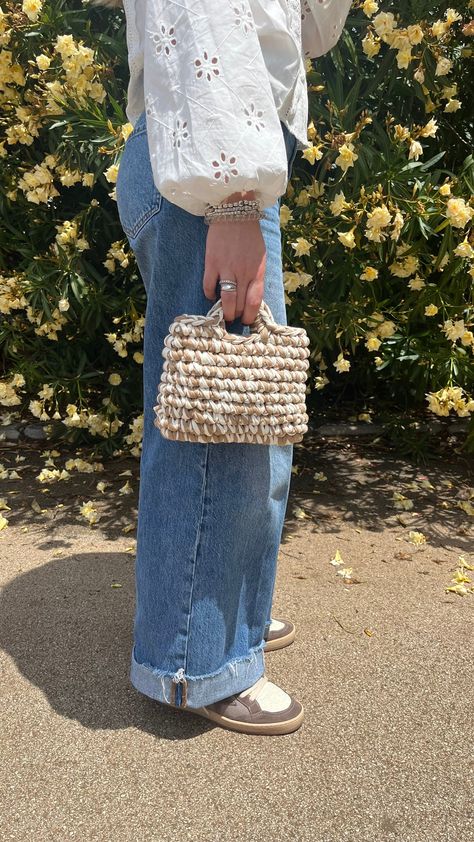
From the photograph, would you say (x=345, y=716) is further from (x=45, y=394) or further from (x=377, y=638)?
(x=45, y=394)

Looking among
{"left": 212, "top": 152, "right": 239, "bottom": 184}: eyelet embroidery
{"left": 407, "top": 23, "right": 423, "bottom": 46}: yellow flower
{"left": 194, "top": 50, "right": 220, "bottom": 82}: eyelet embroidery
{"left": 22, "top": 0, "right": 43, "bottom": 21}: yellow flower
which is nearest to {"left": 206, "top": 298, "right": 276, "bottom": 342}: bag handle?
{"left": 212, "top": 152, "right": 239, "bottom": 184}: eyelet embroidery

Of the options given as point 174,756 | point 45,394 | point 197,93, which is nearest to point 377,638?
point 174,756

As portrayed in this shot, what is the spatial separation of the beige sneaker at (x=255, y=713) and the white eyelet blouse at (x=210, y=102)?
1131 millimetres

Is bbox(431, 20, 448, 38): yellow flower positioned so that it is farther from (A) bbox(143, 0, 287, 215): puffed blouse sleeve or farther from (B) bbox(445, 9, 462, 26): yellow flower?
(A) bbox(143, 0, 287, 215): puffed blouse sleeve

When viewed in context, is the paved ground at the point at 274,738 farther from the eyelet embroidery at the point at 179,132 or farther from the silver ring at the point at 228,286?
the eyelet embroidery at the point at 179,132

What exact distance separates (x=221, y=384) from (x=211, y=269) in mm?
232

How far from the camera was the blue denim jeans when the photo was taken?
4.88 ft

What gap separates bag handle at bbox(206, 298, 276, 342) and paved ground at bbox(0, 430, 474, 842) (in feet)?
3.11

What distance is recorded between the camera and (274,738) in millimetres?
1678

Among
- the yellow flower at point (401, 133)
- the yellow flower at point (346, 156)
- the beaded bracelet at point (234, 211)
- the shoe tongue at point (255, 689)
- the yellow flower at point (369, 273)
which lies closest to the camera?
the beaded bracelet at point (234, 211)

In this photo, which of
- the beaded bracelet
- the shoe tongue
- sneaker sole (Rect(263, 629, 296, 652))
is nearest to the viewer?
the beaded bracelet

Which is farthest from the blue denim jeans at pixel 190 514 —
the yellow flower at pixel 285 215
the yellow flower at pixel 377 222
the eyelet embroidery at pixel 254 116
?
the yellow flower at pixel 285 215

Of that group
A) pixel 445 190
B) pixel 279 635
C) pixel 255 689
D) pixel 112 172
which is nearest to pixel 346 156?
pixel 445 190

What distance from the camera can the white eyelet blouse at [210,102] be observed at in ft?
3.96
